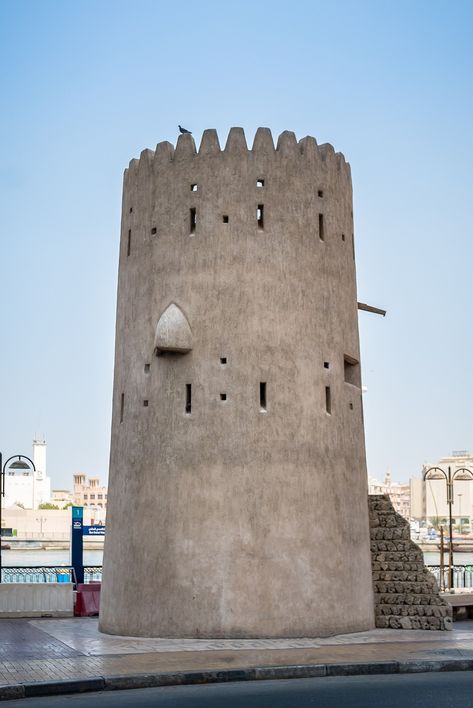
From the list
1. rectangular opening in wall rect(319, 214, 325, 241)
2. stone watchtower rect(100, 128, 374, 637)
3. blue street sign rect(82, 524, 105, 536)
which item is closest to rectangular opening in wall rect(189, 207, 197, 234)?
stone watchtower rect(100, 128, 374, 637)

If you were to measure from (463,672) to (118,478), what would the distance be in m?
8.09

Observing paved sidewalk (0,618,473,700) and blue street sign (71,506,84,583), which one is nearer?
paved sidewalk (0,618,473,700)

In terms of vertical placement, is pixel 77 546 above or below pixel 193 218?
below

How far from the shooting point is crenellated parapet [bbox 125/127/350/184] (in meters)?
21.0

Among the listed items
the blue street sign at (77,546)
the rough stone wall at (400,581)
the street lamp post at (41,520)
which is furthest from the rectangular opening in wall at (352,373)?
the street lamp post at (41,520)

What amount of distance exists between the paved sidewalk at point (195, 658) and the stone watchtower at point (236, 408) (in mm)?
844

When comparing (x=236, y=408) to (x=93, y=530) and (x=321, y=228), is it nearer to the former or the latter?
(x=321, y=228)

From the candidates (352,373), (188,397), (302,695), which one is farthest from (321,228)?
(302,695)

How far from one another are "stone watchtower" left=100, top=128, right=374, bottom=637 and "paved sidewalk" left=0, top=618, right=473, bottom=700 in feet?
2.77

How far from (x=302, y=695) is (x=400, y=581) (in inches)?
338

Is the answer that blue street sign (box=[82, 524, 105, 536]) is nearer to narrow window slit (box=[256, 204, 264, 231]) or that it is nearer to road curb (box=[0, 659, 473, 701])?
narrow window slit (box=[256, 204, 264, 231])

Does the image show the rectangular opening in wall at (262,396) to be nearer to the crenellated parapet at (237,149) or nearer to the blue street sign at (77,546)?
the crenellated parapet at (237,149)

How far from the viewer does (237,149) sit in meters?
20.9

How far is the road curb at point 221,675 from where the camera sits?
13.5 metres
